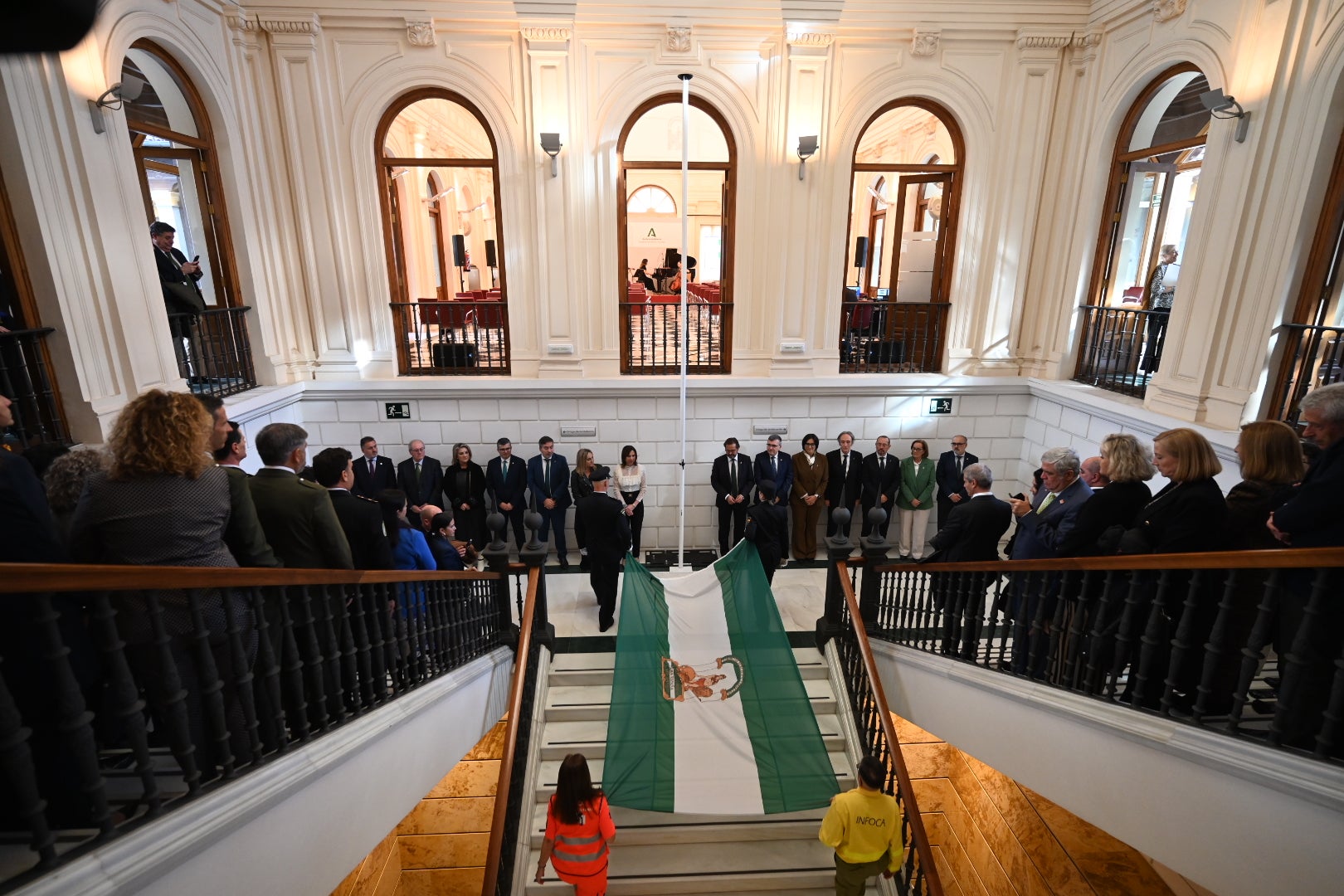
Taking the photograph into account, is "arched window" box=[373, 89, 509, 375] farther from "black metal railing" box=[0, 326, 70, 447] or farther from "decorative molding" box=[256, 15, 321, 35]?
"black metal railing" box=[0, 326, 70, 447]

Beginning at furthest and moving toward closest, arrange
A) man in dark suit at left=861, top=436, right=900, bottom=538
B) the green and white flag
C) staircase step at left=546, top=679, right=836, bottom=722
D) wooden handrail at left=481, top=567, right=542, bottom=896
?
1. man in dark suit at left=861, top=436, right=900, bottom=538
2. staircase step at left=546, top=679, right=836, bottom=722
3. the green and white flag
4. wooden handrail at left=481, top=567, right=542, bottom=896

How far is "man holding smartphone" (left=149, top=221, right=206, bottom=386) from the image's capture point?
5.39 metres

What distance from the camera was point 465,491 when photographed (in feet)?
23.5

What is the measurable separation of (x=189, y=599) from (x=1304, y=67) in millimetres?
7591

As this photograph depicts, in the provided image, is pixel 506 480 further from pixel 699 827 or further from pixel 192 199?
pixel 192 199

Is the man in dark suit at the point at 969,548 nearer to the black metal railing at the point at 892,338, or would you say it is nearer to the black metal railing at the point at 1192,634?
the black metal railing at the point at 1192,634

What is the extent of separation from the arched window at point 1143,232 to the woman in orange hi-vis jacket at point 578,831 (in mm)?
6440

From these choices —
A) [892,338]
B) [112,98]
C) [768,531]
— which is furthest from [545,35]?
[768,531]

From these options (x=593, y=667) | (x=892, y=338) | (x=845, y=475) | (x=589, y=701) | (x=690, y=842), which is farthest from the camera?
(x=892, y=338)

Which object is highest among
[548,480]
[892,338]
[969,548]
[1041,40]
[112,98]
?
[1041,40]

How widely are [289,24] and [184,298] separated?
307 centimetres

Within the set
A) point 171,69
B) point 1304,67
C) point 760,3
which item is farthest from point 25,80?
point 1304,67

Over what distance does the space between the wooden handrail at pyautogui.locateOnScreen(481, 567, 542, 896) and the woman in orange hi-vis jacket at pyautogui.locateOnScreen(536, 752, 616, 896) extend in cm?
27

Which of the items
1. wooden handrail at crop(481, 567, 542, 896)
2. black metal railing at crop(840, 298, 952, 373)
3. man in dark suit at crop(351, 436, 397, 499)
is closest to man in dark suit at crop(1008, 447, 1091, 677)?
wooden handrail at crop(481, 567, 542, 896)
